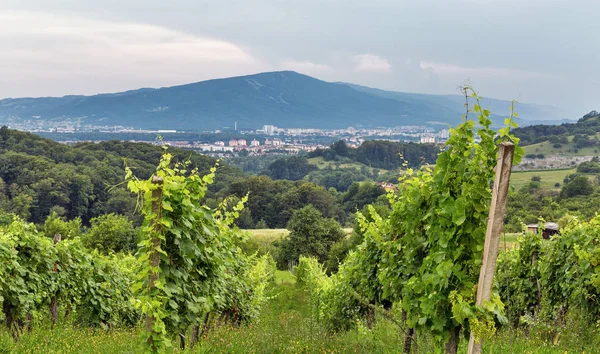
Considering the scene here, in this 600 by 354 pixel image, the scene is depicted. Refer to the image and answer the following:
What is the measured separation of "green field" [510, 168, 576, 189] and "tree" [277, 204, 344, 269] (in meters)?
45.6

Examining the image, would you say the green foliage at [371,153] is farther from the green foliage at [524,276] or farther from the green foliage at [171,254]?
the green foliage at [171,254]

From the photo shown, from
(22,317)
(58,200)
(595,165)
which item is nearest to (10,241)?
(22,317)

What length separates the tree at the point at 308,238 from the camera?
156ft

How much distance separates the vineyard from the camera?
15.4 feet

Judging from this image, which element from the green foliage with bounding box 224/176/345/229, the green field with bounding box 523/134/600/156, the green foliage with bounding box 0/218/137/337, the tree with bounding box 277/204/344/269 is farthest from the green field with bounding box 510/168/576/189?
the green foliage with bounding box 0/218/137/337

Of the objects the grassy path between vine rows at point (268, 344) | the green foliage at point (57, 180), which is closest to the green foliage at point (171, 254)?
the grassy path between vine rows at point (268, 344)

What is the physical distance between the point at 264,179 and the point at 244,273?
68797 mm

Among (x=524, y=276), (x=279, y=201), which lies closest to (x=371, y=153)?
(x=279, y=201)

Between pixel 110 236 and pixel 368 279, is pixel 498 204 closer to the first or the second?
pixel 368 279

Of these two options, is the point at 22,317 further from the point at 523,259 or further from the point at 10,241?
the point at 523,259

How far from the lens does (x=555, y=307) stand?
30.3ft

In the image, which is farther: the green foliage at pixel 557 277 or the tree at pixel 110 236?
the tree at pixel 110 236

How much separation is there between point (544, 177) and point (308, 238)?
59.0 meters

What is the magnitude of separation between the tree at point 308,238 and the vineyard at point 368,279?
3475 centimetres
